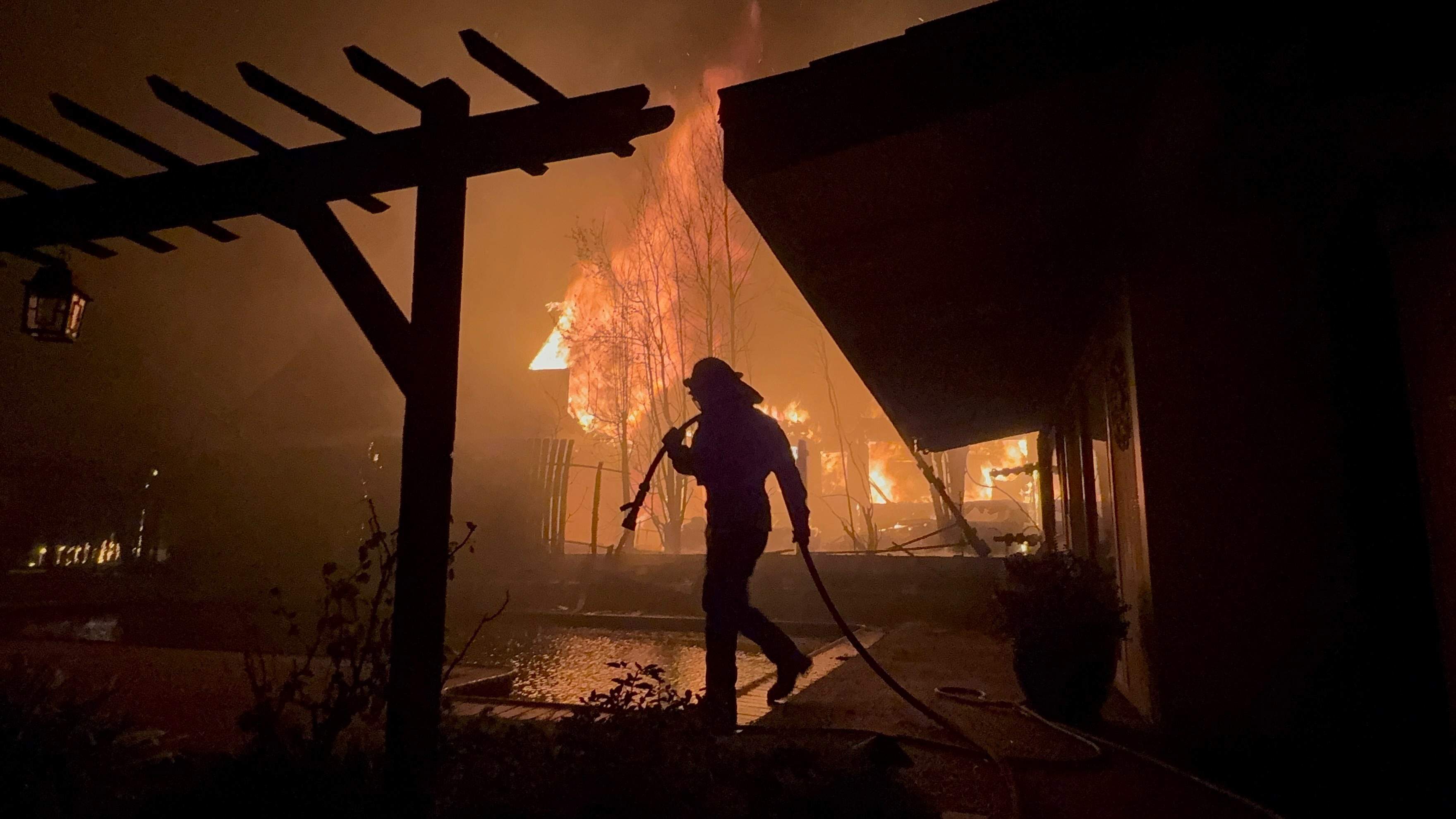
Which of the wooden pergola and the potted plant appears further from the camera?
the potted plant

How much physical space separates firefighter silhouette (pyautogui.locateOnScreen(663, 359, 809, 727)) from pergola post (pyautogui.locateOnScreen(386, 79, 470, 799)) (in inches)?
75.4

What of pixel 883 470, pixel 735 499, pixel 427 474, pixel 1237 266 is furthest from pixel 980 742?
pixel 883 470

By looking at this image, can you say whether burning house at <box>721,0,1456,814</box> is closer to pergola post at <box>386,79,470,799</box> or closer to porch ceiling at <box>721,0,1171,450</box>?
porch ceiling at <box>721,0,1171,450</box>

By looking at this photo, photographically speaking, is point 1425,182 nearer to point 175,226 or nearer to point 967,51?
point 967,51

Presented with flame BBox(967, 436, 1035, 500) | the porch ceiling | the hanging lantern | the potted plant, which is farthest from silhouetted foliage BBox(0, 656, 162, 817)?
flame BBox(967, 436, 1035, 500)

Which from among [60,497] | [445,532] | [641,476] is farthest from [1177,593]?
[641,476]

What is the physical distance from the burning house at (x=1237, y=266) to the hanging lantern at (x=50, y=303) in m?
5.21

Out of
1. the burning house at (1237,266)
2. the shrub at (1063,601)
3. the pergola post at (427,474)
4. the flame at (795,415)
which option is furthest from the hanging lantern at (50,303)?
the flame at (795,415)

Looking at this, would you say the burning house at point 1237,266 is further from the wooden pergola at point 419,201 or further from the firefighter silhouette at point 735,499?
the firefighter silhouette at point 735,499

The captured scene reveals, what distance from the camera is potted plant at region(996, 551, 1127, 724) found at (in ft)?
13.5

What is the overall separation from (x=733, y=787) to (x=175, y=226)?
3.67 m

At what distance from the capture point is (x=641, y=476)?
104 ft

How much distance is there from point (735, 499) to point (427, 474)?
7.62ft

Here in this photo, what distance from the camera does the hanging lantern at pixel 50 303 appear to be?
16.3 feet
